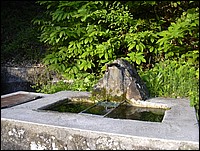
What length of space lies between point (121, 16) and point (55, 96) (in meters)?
1.42

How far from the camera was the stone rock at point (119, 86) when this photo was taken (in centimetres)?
231

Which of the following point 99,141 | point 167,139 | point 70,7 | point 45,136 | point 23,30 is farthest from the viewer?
point 23,30

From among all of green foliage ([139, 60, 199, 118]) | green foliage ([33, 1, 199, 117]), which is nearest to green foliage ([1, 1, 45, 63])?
green foliage ([33, 1, 199, 117])

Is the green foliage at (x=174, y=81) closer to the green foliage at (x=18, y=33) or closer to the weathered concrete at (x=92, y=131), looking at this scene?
the weathered concrete at (x=92, y=131)

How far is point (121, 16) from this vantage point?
3.33 meters

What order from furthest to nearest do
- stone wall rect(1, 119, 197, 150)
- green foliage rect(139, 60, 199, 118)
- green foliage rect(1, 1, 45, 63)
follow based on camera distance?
green foliage rect(1, 1, 45, 63)
green foliage rect(139, 60, 199, 118)
stone wall rect(1, 119, 197, 150)

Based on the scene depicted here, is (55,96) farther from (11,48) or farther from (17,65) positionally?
(11,48)

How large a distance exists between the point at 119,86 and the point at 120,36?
1.31m

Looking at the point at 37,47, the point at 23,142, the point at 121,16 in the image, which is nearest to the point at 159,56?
the point at 121,16

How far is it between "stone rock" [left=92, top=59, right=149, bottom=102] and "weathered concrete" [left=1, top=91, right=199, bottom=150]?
444 millimetres

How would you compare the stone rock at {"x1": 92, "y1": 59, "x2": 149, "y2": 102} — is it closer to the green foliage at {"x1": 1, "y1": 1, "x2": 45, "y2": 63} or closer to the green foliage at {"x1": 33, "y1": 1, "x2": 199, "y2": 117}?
the green foliage at {"x1": 33, "y1": 1, "x2": 199, "y2": 117}

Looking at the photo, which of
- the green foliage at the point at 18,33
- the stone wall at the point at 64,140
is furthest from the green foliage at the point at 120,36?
the stone wall at the point at 64,140

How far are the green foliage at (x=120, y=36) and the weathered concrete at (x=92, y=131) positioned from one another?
4.06ft

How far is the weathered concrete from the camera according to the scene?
1.42 m
